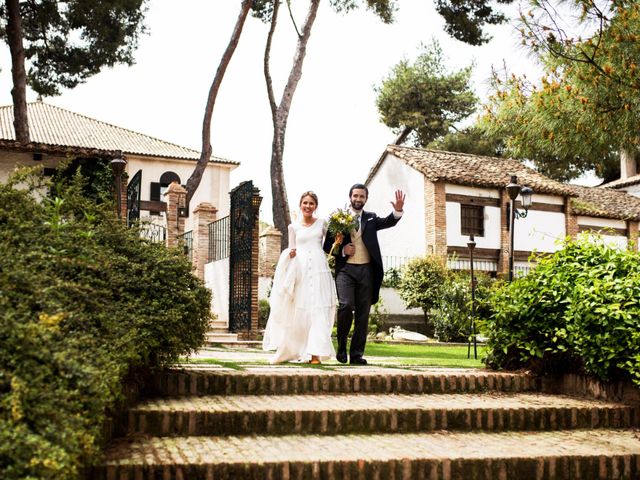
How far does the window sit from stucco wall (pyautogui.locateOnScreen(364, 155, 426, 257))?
1.58m

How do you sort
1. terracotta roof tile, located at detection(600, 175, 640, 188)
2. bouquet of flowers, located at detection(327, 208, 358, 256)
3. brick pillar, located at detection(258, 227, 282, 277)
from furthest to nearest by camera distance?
terracotta roof tile, located at detection(600, 175, 640, 188)
brick pillar, located at detection(258, 227, 282, 277)
bouquet of flowers, located at detection(327, 208, 358, 256)

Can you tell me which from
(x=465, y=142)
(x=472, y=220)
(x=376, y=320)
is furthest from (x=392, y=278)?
(x=465, y=142)

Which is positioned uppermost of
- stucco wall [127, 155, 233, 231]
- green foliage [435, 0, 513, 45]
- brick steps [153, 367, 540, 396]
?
green foliage [435, 0, 513, 45]

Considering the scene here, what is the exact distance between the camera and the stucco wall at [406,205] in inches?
1093

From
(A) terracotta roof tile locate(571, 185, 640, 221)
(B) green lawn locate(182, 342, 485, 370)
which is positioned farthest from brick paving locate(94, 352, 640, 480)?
(A) terracotta roof tile locate(571, 185, 640, 221)

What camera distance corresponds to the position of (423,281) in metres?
23.2

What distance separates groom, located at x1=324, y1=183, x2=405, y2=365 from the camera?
7957 millimetres

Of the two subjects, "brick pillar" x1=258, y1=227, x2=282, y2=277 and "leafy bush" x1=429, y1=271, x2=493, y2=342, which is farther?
"brick pillar" x1=258, y1=227, x2=282, y2=277

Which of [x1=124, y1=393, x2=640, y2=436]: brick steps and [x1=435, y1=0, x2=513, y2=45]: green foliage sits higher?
[x1=435, y1=0, x2=513, y2=45]: green foliage

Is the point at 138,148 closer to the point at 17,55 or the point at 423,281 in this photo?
the point at 17,55

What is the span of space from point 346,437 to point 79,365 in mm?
2198

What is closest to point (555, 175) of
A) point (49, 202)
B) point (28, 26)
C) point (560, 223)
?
point (560, 223)

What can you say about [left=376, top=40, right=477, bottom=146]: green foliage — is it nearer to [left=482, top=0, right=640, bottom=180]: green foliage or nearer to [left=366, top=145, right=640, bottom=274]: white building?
[left=366, top=145, right=640, bottom=274]: white building

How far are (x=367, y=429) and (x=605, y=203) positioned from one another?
29.4 metres
